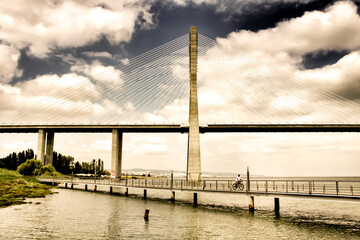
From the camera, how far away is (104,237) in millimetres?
20578

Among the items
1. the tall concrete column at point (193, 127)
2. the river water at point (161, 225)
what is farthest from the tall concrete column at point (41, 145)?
the river water at point (161, 225)

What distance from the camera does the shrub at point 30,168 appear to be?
260ft

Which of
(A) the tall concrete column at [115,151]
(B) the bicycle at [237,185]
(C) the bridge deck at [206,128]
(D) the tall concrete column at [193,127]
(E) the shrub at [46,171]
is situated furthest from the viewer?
(A) the tall concrete column at [115,151]

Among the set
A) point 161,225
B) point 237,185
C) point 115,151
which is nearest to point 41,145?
point 115,151

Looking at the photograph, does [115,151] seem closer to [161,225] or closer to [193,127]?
[193,127]

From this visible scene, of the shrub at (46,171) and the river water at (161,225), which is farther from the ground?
the shrub at (46,171)

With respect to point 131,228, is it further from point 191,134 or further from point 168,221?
point 191,134

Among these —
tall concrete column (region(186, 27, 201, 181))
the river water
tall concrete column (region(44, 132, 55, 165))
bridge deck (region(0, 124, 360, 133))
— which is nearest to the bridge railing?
the river water

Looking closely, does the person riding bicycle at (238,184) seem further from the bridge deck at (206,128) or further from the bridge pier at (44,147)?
the bridge pier at (44,147)

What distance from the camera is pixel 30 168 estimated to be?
264 feet

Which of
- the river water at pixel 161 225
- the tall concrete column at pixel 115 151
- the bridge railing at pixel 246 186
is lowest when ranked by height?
the river water at pixel 161 225

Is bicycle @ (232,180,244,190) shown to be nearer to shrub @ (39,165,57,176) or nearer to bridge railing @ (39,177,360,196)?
bridge railing @ (39,177,360,196)

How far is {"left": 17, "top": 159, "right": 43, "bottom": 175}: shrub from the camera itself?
3115 inches

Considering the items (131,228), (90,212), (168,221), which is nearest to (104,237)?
(131,228)
